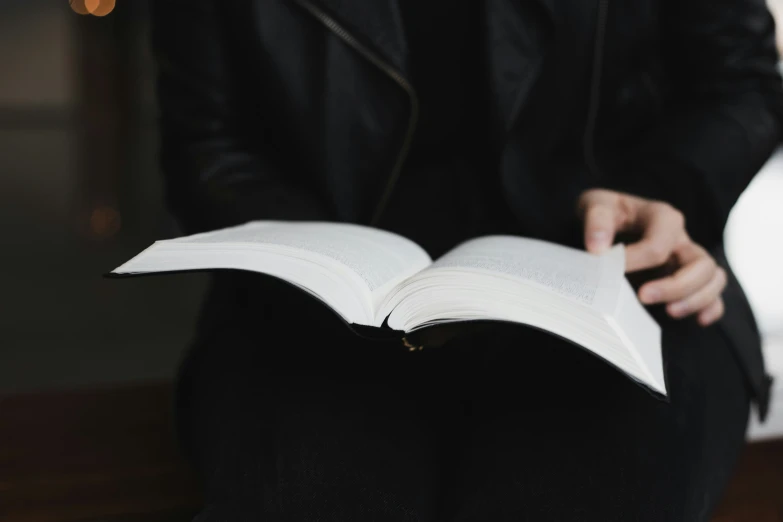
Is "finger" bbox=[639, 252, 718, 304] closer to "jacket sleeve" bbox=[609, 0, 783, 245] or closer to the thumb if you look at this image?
the thumb

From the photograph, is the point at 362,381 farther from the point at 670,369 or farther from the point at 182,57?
the point at 182,57

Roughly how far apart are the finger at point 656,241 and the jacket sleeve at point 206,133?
356 millimetres

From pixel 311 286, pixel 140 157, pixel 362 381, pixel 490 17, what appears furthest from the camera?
pixel 140 157

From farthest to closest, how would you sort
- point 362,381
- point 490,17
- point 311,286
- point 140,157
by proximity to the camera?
point 140,157, point 490,17, point 362,381, point 311,286

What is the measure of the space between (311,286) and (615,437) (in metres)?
0.26

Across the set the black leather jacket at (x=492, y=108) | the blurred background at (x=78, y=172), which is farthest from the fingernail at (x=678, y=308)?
the blurred background at (x=78, y=172)

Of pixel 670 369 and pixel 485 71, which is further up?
pixel 485 71

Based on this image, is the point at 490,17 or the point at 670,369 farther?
the point at 490,17

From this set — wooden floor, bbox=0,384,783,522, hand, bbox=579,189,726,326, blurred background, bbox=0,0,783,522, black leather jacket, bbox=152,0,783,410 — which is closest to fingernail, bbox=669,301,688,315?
hand, bbox=579,189,726,326

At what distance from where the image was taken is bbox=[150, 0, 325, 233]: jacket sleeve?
778mm

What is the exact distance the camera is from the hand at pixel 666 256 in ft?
2.04

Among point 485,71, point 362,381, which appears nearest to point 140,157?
point 485,71

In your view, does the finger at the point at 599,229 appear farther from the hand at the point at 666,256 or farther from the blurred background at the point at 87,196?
the blurred background at the point at 87,196

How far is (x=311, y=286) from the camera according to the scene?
459mm
